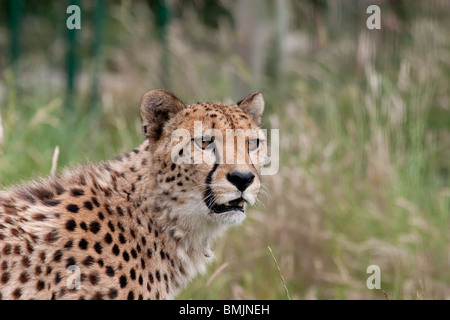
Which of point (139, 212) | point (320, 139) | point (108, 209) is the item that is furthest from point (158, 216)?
point (320, 139)

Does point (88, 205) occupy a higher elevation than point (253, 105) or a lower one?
lower

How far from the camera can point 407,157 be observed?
542 centimetres

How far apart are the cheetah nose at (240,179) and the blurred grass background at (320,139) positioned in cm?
58

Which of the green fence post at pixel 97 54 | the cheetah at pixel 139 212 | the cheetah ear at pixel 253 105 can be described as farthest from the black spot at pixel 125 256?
the green fence post at pixel 97 54

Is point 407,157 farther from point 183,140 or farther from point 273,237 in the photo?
point 183,140

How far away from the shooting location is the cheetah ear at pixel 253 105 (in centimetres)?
353

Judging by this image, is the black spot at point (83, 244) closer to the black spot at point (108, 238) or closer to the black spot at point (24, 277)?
the black spot at point (108, 238)

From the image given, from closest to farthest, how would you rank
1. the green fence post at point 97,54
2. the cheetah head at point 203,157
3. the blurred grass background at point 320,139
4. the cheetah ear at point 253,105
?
1. the cheetah head at point 203,157
2. the cheetah ear at point 253,105
3. the blurred grass background at point 320,139
4. the green fence post at point 97,54

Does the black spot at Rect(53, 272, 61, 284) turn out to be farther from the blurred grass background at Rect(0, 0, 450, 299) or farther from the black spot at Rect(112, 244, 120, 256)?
the blurred grass background at Rect(0, 0, 450, 299)

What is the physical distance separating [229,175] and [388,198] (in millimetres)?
2316

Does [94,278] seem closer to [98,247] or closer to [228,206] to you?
[98,247]

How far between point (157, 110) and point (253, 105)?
486mm

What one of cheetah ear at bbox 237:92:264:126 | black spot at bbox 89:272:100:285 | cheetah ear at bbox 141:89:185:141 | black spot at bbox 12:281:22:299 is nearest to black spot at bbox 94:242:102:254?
black spot at bbox 89:272:100:285

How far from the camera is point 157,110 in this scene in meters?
3.33
